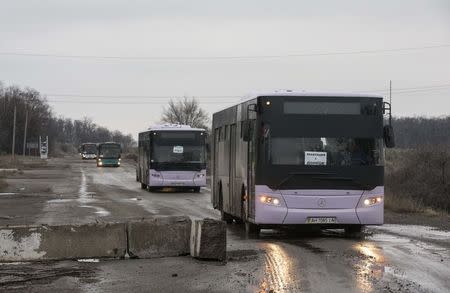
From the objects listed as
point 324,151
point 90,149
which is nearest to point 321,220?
point 324,151

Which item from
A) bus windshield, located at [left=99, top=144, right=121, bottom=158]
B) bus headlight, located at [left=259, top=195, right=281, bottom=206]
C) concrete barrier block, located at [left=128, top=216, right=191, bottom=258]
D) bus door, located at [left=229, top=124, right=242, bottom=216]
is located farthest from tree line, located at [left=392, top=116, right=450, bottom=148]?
concrete barrier block, located at [left=128, top=216, right=191, bottom=258]

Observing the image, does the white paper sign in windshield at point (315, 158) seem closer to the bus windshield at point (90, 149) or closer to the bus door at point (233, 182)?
the bus door at point (233, 182)

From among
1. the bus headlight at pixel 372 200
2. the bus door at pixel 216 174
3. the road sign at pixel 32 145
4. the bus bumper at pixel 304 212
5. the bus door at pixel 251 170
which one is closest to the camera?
the bus bumper at pixel 304 212

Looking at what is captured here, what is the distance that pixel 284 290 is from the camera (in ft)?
28.4

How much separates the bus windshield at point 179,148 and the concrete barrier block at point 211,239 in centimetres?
2369

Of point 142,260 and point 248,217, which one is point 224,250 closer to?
point 142,260

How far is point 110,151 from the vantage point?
8488cm

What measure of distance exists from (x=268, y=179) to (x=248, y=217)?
1.27 metres

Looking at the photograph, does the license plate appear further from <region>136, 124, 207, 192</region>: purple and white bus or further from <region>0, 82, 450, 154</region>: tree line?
<region>0, 82, 450, 154</region>: tree line

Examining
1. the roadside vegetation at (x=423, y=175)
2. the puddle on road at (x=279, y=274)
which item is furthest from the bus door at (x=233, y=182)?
the roadside vegetation at (x=423, y=175)

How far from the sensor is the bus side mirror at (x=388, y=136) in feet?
47.2

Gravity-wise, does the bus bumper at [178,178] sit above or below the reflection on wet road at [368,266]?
above

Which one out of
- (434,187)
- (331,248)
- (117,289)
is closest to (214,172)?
(331,248)

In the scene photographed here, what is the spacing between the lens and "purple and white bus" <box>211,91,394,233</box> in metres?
14.2
